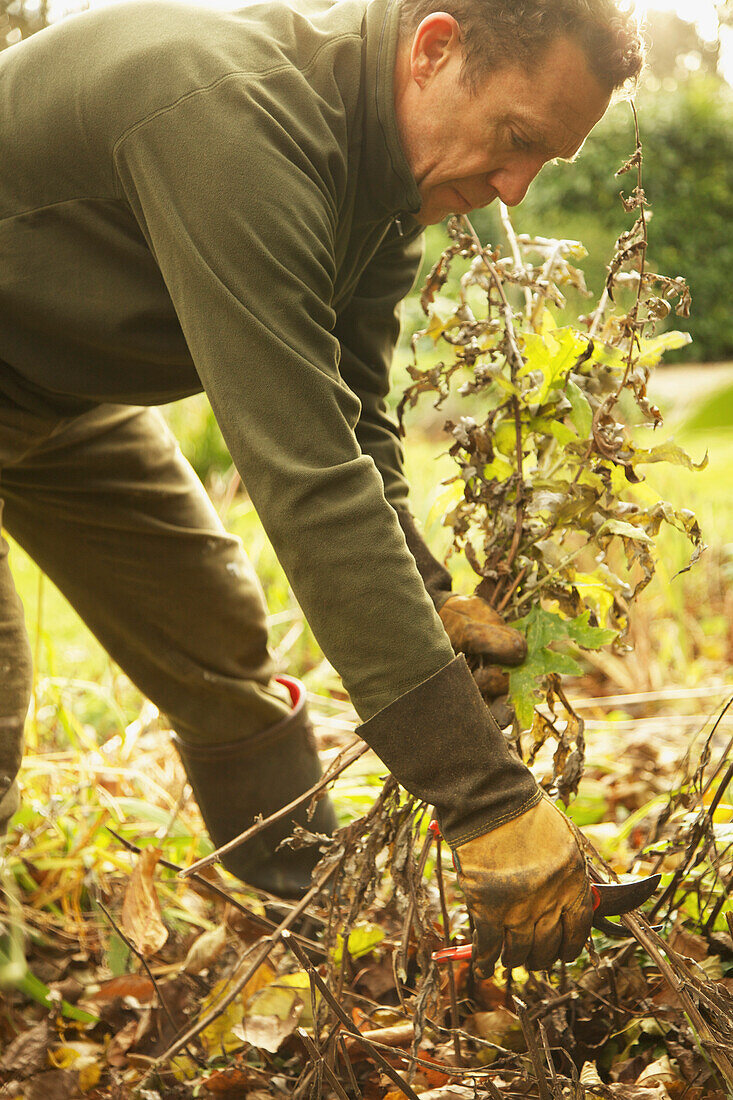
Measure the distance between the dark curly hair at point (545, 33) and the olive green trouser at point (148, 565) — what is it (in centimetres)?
116

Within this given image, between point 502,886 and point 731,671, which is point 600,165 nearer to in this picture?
point 731,671

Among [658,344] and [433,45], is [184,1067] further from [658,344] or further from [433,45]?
[433,45]

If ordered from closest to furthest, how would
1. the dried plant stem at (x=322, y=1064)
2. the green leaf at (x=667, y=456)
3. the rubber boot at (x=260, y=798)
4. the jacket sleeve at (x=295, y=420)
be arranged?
1. the jacket sleeve at (x=295, y=420)
2. the dried plant stem at (x=322, y=1064)
3. the green leaf at (x=667, y=456)
4. the rubber boot at (x=260, y=798)

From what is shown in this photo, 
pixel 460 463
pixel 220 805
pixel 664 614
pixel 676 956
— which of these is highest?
pixel 460 463

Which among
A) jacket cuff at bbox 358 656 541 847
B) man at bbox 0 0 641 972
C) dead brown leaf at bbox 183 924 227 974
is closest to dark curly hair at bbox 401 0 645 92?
man at bbox 0 0 641 972

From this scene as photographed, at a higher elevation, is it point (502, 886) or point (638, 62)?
point (638, 62)

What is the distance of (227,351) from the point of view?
135 cm

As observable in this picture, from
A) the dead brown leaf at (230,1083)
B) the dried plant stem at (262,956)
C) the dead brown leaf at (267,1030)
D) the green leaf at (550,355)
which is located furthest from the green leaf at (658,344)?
the dead brown leaf at (230,1083)

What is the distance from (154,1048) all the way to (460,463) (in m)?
1.38

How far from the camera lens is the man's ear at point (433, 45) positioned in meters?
1.51

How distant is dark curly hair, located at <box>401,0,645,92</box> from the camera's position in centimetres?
145

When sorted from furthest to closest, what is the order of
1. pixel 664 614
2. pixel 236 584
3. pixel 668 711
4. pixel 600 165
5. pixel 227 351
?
pixel 600 165
pixel 664 614
pixel 668 711
pixel 236 584
pixel 227 351

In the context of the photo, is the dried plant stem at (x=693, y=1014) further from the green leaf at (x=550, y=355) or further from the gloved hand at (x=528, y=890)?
the green leaf at (x=550, y=355)

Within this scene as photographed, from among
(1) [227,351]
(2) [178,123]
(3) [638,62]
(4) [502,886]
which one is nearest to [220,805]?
(4) [502,886]
